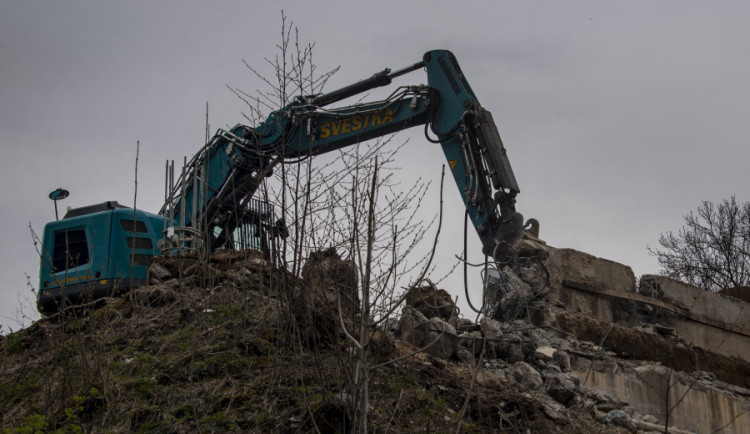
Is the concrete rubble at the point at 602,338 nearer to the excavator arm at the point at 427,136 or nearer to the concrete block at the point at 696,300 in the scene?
the concrete block at the point at 696,300

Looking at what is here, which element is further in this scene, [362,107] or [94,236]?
[362,107]

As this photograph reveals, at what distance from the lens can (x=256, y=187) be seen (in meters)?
10.4

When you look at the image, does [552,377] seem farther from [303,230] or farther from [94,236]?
[94,236]

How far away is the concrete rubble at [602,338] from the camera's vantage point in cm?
851

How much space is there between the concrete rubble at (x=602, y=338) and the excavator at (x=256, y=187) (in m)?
0.77

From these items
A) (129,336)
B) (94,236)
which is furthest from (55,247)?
(129,336)

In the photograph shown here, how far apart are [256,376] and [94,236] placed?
4.41 meters

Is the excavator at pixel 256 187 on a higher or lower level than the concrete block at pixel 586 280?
higher

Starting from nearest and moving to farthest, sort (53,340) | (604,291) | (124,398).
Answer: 1. (124,398)
2. (53,340)
3. (604,291)

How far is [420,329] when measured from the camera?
8.83 metres

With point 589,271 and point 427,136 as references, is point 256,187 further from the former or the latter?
point 589,271

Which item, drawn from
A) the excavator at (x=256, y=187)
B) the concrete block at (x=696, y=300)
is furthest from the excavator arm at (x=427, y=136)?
the concrete block at (x=696, y=300)

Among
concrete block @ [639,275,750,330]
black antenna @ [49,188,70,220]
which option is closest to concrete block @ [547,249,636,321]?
concrete block @ [639,275,750,330]

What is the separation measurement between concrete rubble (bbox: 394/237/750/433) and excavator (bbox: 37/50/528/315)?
2.53ft
